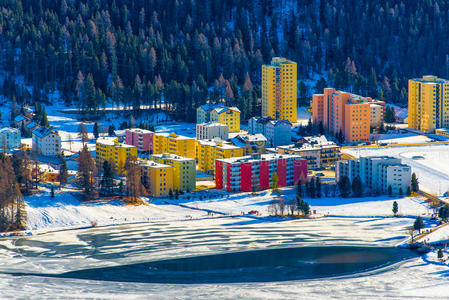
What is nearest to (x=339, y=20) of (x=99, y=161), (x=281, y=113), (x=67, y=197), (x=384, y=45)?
(x=384, y=45)

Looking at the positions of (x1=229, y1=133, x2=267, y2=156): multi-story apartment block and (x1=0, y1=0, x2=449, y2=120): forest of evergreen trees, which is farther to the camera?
(x1=0, y1=0, x2=449, y2=120): forest of evergreen trees

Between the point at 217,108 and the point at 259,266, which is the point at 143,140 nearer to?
the point at 217,108

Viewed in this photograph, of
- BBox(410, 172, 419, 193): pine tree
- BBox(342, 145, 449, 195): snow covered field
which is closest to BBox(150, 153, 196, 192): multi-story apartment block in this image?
BBox(410, 172, 419, 193): pine tree

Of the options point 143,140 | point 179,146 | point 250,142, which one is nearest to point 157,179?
point 179,146

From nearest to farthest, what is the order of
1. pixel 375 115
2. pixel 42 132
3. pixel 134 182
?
1. pixel 134 182
2. pixel 42 132
3. pixel 375 115

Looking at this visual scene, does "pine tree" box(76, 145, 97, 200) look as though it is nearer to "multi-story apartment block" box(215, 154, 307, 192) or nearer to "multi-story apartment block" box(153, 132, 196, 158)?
"multi-story apartment block" box(215, 154, 307, 192)

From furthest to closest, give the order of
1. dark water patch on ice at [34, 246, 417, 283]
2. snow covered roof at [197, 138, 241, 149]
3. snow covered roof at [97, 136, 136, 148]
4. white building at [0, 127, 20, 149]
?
white building at [0, 127, 20, 149] < snow covered roof at [197, 138, 241, 149] < snow covered roof at [97, 136, 136, 148] < dark water patch on ice at [34, 246, 417, 283]
